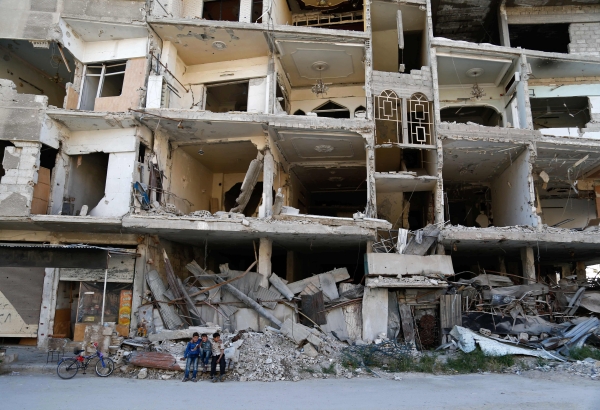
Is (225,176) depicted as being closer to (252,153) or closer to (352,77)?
(252,153)

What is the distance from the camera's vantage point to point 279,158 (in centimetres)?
1708

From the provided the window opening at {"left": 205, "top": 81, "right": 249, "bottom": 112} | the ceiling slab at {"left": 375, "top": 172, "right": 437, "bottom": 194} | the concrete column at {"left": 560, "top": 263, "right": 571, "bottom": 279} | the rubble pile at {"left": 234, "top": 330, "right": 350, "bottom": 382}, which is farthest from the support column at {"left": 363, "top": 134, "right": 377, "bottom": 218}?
the concrete column at {"left": 560, "top": 263, "right": 571, "bottom": 279}

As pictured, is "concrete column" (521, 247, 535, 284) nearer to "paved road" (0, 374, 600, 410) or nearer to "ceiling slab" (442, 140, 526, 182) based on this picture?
"ceiling slab" (442, 140, 526, 182)

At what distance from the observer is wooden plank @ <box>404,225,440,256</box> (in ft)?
47.0

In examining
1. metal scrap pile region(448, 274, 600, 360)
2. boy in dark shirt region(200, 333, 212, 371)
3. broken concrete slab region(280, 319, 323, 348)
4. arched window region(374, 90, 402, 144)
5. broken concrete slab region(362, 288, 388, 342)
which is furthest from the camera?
arched window region(374, 90, 402, 144)

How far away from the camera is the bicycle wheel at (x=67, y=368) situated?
34.7 feet

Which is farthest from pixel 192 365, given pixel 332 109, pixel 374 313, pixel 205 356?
pixel 332 109

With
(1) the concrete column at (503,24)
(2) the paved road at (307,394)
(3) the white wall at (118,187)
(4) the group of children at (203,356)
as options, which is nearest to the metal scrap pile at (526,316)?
(2) the paved road at (307,394)

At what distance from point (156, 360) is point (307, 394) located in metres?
4.33

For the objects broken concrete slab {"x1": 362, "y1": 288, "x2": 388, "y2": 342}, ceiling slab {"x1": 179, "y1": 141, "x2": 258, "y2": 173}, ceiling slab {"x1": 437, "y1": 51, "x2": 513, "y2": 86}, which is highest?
ceiling slab {"x1": 437, "y1": 51, "x2": 513, "y2": 86}

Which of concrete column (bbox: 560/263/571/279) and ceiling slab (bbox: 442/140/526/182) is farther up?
ceiling slab (bbox: 442/140/526/182)

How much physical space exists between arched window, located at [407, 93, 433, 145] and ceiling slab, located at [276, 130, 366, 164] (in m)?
2.01

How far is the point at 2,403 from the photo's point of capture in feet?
26.8

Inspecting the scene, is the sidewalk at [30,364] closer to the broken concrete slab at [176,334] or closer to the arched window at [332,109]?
the broken concrete slab at [176,334]
